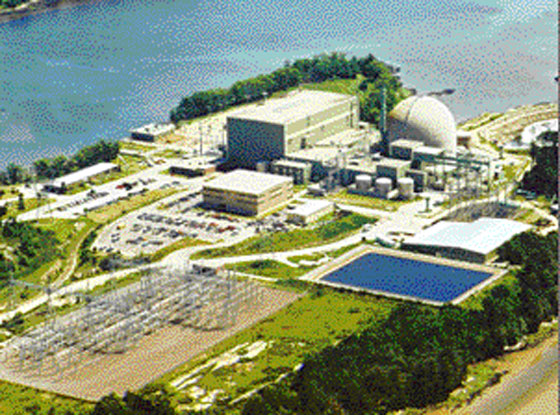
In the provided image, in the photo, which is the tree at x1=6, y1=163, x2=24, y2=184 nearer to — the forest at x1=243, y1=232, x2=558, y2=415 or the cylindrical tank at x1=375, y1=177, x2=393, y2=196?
the cylindrical tank at x1=375, y1=177, x2=393, y2=196

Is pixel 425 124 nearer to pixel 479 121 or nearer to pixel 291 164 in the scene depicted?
pixel 291 164

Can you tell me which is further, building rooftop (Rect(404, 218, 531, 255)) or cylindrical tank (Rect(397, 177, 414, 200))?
cylindrical tank (Rect(397, 177, 414, 200))

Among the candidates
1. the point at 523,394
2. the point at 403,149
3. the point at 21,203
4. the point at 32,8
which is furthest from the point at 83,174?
the point at 32,8

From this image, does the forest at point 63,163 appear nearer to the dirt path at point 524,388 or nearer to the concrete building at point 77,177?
the concrete building at point 77,177

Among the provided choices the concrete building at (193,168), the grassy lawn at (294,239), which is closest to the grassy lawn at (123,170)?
the concrete building at (193,168)

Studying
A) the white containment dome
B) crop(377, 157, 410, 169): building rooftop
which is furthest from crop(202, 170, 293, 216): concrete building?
the white containment dome

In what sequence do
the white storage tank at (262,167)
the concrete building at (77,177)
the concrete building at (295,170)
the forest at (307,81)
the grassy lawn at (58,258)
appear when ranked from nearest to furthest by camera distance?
the grassy lawn at (58,258)
the concrete building at (77,177)
the concrete building at (295,170)
the white storage tank at (262,167)
the forest at (307,81)
